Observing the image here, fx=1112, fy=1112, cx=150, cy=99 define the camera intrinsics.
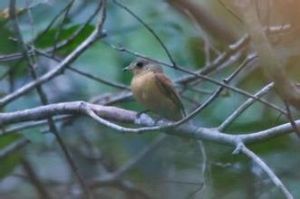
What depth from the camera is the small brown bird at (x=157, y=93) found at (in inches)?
139

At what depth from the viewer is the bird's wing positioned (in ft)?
11.6

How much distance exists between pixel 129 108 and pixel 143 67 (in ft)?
1.48

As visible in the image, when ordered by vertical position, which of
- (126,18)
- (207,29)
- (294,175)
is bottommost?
(294,175)

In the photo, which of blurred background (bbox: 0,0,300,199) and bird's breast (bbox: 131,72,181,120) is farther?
blurred background (bbox: 0,0,300,199)

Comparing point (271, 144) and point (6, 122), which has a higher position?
point (6, 122)

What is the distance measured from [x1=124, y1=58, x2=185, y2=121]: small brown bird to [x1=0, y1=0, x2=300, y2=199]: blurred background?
0.41 ft

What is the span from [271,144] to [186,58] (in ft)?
2.40

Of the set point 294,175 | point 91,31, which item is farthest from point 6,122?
point 294,175

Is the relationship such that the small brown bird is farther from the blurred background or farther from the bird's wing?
the blurred background

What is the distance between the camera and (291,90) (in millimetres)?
2008

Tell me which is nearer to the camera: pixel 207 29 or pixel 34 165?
pixel 207 29

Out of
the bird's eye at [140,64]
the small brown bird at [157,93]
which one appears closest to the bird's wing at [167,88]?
the small brown bird at [157,93]

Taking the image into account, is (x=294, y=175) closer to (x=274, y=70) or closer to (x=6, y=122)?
(x=6, y=122)

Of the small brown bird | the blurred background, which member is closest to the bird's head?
the small brown bird
